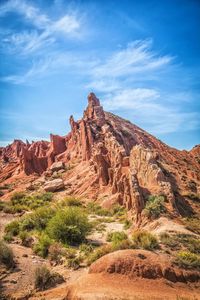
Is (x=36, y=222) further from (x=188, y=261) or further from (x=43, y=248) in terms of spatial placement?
(x=188, y=261)

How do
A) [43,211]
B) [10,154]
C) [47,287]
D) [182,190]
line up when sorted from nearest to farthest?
[47,287]
[43,211]
[182,190]
[10,154]

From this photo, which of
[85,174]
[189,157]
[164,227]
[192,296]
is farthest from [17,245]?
[189,157]

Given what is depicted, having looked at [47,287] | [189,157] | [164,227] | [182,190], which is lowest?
[47,287]

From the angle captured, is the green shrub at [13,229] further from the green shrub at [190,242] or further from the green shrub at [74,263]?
the green shrub at [190,242]

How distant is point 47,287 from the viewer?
13.9 m

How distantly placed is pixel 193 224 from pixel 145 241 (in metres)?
8.06

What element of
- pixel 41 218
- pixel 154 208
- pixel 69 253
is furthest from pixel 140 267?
pixel 41 218

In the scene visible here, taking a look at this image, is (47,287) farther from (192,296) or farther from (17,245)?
(17,245)

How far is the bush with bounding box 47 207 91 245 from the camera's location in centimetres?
2227

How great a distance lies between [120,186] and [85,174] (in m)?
14.7

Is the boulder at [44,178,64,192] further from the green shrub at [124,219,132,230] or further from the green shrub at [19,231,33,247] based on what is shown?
the green shrub at [19,231,33,247]

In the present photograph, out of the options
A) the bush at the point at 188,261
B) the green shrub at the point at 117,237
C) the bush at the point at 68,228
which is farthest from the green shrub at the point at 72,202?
the bush at the point at 188,261

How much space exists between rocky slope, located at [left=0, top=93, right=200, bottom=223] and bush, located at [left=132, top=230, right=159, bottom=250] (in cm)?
657

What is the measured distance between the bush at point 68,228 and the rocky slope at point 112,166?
507cm
